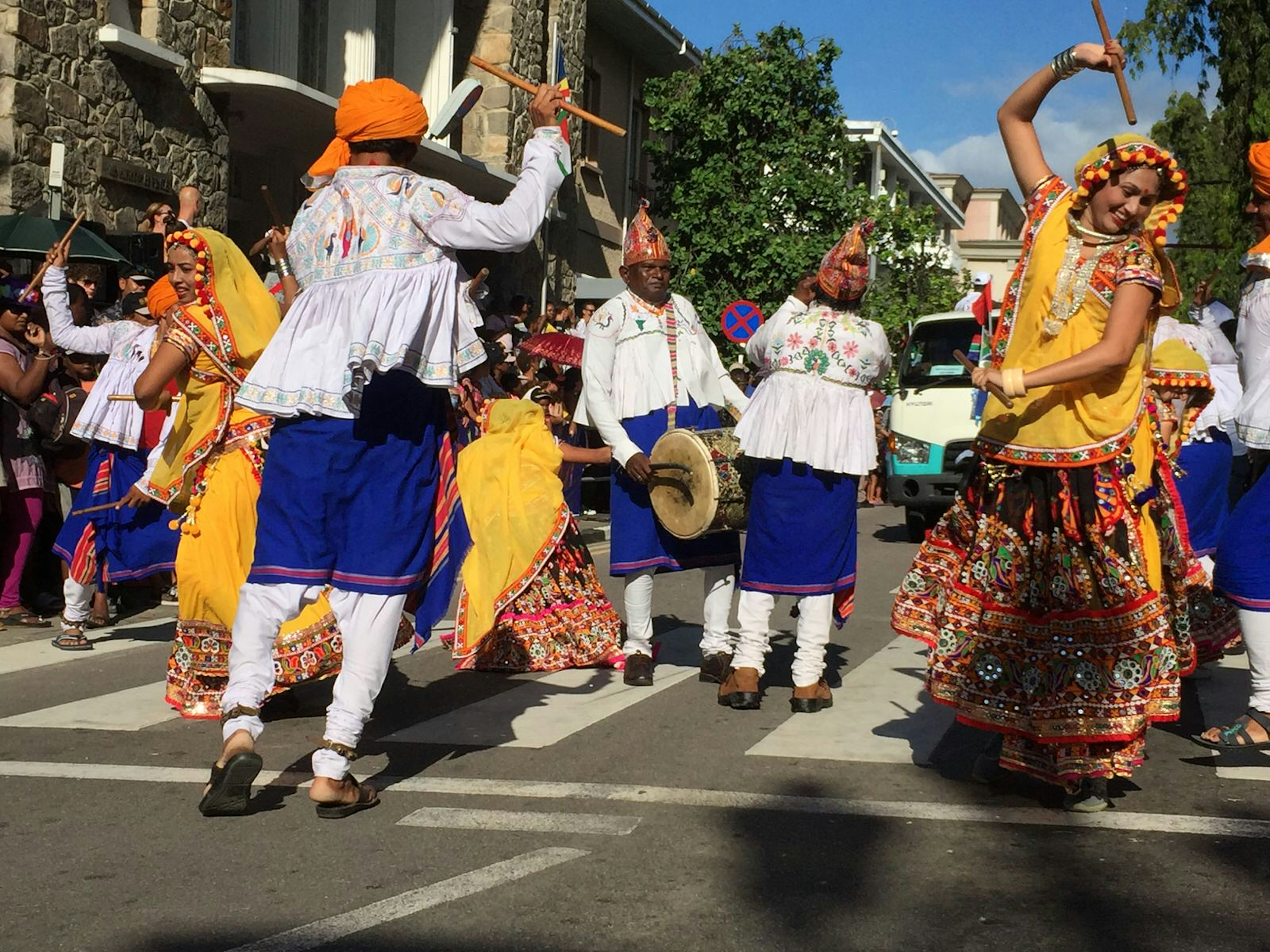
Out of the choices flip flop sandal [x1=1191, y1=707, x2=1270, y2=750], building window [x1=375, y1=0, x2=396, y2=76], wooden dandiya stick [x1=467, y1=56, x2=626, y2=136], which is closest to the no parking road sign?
building window [x1=375, y1=0, x2=396, y2=76]

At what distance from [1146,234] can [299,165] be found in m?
16.7

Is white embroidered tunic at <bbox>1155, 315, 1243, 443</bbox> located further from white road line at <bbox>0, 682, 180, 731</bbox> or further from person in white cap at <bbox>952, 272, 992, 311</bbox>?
white road line at <bbox>0, 682, 180, 731</bbox>

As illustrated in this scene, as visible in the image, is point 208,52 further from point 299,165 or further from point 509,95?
point 509,95

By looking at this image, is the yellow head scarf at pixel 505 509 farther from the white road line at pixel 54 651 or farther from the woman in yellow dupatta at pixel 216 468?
the white road line at pixel 54 651

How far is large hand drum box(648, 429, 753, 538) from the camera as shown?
288 inches

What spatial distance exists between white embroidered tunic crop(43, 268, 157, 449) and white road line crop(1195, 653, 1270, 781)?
555 centimetres

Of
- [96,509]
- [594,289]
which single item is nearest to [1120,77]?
[96,509]

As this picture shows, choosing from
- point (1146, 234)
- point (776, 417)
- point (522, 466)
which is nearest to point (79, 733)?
point (522, 466)

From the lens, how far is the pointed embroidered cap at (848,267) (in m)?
7.04

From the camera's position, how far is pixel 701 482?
7.35 meters

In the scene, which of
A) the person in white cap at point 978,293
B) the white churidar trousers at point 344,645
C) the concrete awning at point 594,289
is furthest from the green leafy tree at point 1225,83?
the white churidar trousers at point 344,645

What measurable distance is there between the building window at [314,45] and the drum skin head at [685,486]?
13495 millimetres

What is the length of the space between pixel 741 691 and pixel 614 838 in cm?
236

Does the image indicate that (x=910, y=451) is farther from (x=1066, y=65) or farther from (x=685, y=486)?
(x=1066, y=65)
